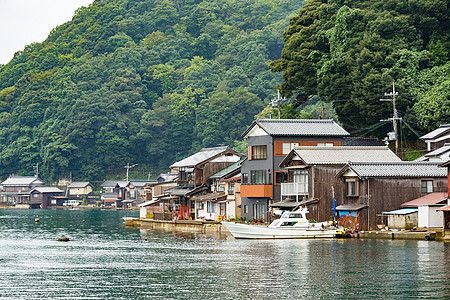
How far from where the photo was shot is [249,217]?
66.8 m

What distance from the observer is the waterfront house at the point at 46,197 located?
580 feet

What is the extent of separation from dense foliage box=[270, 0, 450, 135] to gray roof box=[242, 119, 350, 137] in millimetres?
9219

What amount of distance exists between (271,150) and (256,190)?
389cm

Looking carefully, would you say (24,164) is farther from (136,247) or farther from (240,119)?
(136,247)

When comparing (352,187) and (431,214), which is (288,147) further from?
(431,214)

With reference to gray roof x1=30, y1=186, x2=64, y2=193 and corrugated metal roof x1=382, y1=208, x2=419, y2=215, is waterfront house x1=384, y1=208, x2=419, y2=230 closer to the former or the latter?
corrugated metal roof x1=382, y1=208, x2=419, y2=215

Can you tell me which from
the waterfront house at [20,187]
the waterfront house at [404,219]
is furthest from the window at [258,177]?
the waterfront house at [20,187]

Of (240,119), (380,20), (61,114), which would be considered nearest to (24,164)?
(61,114)

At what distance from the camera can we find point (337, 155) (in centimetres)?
5931

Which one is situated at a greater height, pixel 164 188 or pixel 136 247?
pixel 164 188

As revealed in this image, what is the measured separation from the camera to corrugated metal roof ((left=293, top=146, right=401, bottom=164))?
192 feet

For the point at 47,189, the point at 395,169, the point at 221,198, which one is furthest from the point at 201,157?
the point at 47,189

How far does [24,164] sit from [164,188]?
4329 inches

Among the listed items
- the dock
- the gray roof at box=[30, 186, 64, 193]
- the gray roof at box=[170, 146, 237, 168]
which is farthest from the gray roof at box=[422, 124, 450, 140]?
the gray roof at box=[30, 186, 64, 193]
